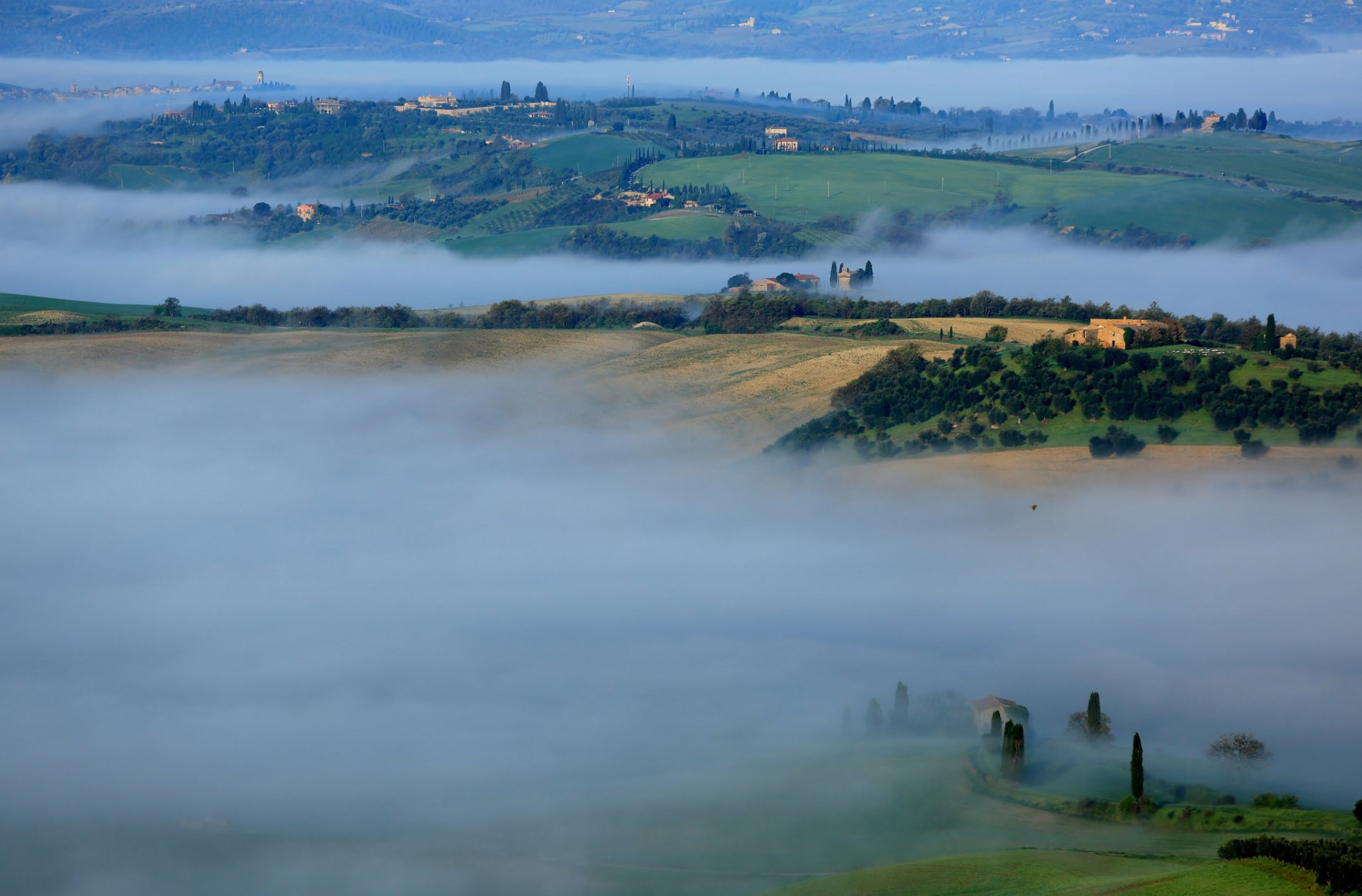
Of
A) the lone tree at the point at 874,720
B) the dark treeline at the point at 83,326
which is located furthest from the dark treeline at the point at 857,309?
the lone tree at the point at 874,720

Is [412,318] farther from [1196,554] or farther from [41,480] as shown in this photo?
[1196,554]

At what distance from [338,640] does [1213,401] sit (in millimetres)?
56036

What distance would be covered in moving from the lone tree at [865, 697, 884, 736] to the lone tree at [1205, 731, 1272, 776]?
48.8 ft

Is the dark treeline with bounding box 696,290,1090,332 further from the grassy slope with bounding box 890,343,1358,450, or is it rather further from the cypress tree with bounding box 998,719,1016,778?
the cypress tree with bounding box 998,719,1016,778

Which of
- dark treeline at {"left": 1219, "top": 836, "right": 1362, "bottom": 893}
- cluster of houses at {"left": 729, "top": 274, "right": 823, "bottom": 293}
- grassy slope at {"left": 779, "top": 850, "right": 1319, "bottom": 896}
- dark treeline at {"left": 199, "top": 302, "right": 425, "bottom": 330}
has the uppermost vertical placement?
cluster of houses at {"left": 729, "top": 274, "right": 823, "bottom": 293}

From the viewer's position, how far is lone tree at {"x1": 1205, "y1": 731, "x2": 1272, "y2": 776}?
222 feet

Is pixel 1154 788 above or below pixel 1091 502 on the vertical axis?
below

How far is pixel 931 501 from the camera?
101250 millimetres

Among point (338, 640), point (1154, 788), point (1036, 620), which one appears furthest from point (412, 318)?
point (1154, 788)

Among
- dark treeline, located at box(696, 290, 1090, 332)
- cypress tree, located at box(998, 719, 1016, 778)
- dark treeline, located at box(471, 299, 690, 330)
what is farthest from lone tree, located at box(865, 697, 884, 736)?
dark treeline, located at box(471, 299, 690, 330)

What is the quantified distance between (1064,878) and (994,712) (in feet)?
58.4

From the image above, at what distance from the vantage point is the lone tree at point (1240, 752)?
67.6 meters

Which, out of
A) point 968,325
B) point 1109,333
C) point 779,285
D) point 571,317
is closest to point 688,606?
point 1109,333

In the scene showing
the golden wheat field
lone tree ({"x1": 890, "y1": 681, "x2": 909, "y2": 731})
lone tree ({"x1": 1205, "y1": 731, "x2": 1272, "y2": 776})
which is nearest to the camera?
lone tree ({"x1": 1205, "y1": 731, "x2": 1272, "y2": 776})
